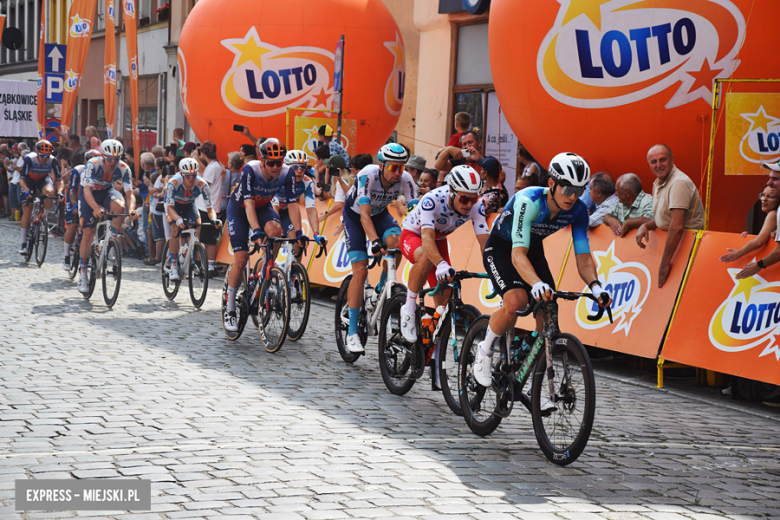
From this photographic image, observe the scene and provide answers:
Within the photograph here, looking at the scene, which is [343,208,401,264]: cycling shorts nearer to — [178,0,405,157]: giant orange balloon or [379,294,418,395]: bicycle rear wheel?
[379,294,418,395]: bicycle rear wheel

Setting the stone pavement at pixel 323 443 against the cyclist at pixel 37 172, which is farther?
the cyclist at pixel 37 172

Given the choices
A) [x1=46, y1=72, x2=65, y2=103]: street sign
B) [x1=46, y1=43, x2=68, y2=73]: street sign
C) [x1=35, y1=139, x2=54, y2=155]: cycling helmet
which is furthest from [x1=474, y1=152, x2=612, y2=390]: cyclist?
[x1=46, y1=43, x2=68, y2=73]: street sign

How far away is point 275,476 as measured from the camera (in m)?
5.36

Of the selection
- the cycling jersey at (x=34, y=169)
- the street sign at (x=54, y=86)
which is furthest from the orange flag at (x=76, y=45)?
the cycling jersey at (x=34, y=169)

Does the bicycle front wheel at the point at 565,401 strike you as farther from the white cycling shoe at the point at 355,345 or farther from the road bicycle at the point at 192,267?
the road bicycle at the point at 192,267

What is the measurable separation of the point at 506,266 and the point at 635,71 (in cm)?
516

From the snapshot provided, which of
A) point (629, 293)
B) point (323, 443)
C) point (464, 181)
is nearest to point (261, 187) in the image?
point (464, 181)

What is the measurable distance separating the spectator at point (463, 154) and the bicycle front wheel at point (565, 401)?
6.78m

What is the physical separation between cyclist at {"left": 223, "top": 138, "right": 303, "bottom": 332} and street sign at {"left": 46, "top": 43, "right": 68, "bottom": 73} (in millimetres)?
17035

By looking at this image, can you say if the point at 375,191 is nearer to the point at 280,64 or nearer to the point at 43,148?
the point at 280,64

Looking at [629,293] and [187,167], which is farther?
[187,167]

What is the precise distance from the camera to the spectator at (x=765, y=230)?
8.19 meters

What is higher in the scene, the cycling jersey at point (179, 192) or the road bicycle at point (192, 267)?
the cycling jersey at point (179, 192)

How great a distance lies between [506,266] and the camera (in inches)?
256
